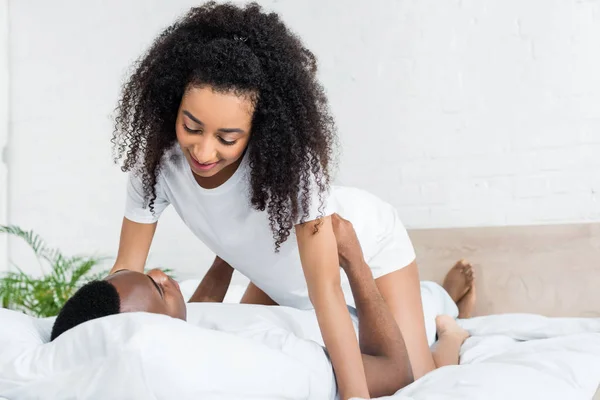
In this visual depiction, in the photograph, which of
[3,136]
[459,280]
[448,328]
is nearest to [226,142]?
[448,328]

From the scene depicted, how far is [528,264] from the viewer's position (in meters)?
2.74

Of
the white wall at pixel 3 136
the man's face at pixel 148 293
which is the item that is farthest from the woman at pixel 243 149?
the white wall at pixel 3 136

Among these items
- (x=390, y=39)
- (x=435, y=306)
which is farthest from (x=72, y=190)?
(x=435, y=306)

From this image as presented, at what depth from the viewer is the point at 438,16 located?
2914mm

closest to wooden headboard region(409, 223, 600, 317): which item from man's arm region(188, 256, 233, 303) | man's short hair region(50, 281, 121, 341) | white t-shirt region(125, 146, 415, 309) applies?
white t-shirt region(125, 146, 415, 309)

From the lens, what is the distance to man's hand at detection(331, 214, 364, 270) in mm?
1665

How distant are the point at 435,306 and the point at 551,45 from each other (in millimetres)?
1132

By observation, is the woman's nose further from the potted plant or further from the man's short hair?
the potted plant

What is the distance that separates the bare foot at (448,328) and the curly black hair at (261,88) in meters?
0.86

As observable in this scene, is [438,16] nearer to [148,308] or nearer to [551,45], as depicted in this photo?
[551,45]

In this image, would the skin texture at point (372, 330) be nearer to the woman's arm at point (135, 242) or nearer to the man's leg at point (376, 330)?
the man's leg at point (376, 330)

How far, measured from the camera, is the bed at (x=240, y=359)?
110 centimetres

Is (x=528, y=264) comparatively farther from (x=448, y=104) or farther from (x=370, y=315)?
(x=370, y=315)

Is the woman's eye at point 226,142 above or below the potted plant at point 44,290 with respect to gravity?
above
